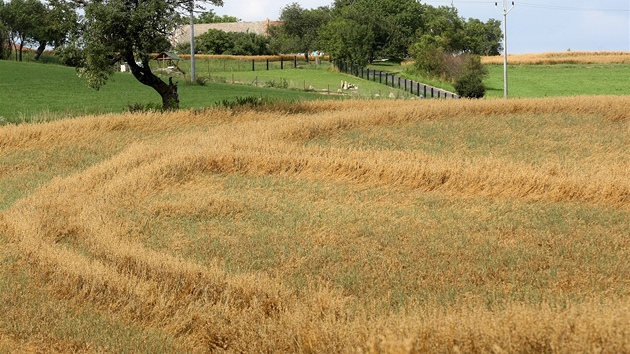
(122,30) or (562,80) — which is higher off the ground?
(122,30)

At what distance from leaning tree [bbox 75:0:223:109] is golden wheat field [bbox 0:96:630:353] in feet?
12.2

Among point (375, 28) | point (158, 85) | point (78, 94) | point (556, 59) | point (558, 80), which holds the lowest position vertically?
point (78, 94)

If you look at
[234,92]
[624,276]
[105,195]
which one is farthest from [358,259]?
[234,92]

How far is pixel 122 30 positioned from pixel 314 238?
17552 mm

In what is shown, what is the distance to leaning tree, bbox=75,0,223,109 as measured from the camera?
29438mm

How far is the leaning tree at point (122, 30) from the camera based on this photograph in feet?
96.6

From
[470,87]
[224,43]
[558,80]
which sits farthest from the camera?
[224,43]

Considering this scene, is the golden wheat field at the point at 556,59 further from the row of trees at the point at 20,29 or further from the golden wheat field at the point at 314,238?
the golden wheat field at the point at 314,238

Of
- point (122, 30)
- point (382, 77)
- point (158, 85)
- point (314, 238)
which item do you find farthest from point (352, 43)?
point (314, 238)

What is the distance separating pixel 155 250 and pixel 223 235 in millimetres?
1333

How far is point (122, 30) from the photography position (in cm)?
2989

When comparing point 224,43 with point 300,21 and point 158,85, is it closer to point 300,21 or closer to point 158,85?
point 300,21

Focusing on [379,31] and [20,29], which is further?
[379,31]

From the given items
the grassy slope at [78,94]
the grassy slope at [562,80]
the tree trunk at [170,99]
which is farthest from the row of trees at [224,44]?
the tree trunk at [170,99]
